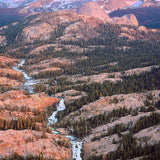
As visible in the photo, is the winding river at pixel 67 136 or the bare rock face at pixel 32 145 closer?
the bare rock face at pixel 32 145

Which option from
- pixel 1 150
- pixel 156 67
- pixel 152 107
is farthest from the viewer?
pixel 156 67

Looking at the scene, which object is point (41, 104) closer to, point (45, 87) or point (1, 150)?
point (45, 87)

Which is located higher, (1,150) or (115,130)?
(1,150)

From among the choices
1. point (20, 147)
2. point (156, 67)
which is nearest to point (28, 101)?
point (20, 147)

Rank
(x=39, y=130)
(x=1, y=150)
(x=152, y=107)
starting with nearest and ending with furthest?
(x=1, y=150), (x=39, y=130), (x=152, y=107)

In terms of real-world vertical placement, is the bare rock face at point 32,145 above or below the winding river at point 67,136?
above

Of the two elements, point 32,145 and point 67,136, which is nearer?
point 32,145

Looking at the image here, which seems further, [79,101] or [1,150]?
[79,101]

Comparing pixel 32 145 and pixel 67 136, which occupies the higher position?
pixel 32 145
